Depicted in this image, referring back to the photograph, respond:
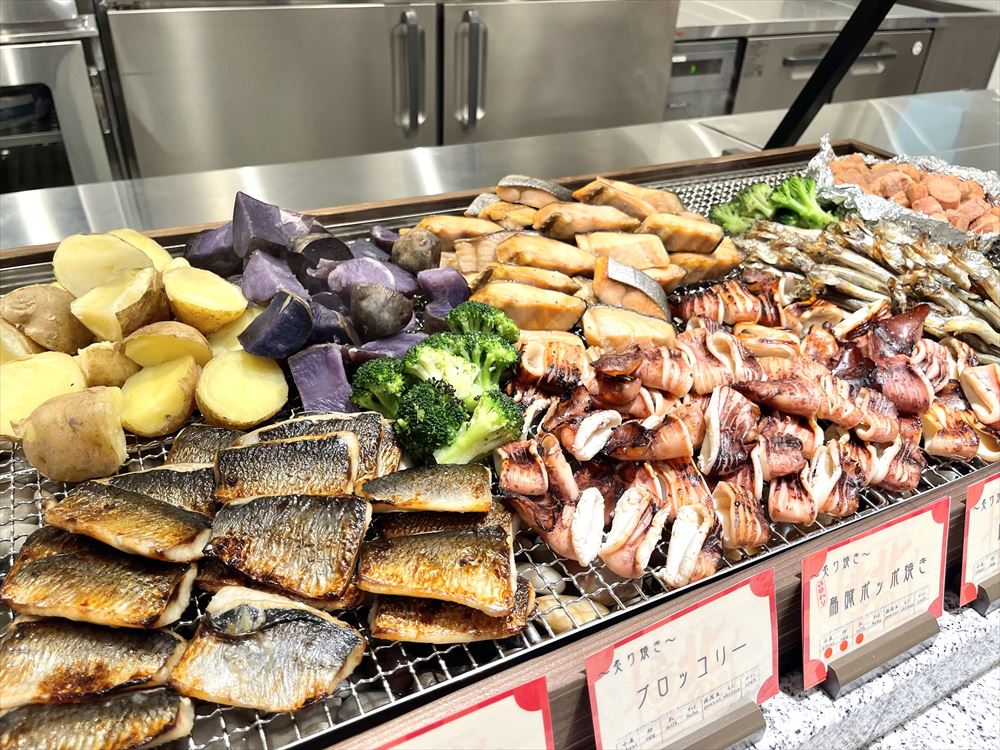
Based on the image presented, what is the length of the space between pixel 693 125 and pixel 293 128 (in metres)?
2.74

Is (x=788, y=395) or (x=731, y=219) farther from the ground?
(x=731, y=219)

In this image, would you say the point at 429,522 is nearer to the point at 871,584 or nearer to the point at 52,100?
the point at 871,584

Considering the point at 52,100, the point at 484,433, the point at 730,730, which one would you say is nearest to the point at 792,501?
the point at 730,730

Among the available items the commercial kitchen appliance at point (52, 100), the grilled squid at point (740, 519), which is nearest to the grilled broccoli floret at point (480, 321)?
the grilled squid at point (740, 519)

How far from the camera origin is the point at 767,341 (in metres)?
1.85

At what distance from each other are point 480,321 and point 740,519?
2.64 ft

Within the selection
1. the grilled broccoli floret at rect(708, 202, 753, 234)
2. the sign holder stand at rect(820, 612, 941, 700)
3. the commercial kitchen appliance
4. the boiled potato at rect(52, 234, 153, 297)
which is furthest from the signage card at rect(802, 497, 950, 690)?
the commercial kitchen appliance

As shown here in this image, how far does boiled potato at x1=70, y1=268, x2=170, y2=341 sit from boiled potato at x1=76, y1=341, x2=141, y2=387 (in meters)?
0.03

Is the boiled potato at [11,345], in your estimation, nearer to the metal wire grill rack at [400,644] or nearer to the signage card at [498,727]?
the metal wire grill rack at [400,644]

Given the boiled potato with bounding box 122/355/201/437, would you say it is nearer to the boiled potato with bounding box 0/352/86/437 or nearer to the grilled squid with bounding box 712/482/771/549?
the boiled potato with bounding box 0/352/86/437

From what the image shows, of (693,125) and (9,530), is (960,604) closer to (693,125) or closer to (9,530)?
(9,530)

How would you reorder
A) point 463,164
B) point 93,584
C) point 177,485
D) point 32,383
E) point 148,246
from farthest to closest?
point 463,164 → point 148,246 → point 32,383 → point 177,485 → point 93,584

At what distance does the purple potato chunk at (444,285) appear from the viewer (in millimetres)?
1957

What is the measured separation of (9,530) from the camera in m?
1.37
